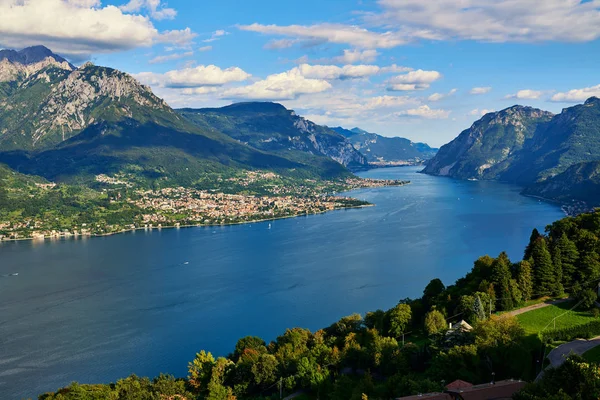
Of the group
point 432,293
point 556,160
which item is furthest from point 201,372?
point 556,160

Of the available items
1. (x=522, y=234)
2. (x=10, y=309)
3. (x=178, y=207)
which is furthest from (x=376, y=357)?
(x=178, y=207)

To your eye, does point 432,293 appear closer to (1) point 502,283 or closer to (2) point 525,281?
(1) point 502,283

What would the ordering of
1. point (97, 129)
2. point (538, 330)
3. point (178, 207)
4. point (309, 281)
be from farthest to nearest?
point (97, 129) < point (178, 207) < point (309, 281) < point (538, 330)

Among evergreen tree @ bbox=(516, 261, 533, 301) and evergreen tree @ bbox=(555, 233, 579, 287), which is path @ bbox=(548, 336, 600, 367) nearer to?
evergreen tree @ bbox=(516, 261, 533, 301)

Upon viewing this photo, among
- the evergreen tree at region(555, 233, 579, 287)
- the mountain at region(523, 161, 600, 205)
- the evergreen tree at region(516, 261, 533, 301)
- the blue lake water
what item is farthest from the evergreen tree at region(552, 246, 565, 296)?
the mountain at region(523, 161, 600, 205)

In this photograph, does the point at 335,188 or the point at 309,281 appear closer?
the point at 309,281

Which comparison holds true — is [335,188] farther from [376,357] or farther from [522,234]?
[376,357]
